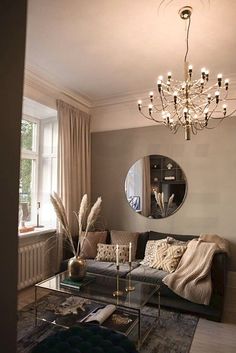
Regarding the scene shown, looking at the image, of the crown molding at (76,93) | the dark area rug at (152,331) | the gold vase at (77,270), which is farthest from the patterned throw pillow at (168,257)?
the crown molding at (76,93)

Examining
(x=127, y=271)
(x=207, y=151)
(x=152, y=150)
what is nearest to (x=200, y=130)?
(x=207, y=151)

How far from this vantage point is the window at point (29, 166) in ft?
12.5

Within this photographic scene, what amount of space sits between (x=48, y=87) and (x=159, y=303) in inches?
123

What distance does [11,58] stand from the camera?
0.72 meters

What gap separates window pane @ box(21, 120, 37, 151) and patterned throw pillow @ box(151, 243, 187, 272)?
2535 millimetres

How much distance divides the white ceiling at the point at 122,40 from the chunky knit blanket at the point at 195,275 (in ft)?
7.36

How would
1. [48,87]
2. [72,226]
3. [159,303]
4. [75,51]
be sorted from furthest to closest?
[72,226]
[48,87]
[75,51]
[159,303]

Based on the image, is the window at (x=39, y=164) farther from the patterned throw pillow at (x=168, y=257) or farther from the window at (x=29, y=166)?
the patterned throw pillow at (x=168, y=257)

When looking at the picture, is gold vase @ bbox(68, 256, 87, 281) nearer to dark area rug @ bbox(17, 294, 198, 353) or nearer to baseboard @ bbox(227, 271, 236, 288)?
dark area rug @ bbox(17, 294, 198, 353)

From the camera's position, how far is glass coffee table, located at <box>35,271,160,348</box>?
2.15 metres

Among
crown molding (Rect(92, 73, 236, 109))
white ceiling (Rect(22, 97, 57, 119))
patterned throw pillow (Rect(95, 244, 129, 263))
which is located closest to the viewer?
patterned throw pillow (Rect(95, 244, 129, 263))

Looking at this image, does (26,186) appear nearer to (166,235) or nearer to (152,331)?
(166,235)

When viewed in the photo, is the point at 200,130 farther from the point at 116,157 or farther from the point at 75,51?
the point at 75,51

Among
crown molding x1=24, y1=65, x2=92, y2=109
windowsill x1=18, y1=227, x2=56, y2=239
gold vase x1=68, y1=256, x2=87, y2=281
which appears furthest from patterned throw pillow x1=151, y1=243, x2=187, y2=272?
crown molding x1=24, y1=65, x2=92, y2=109
